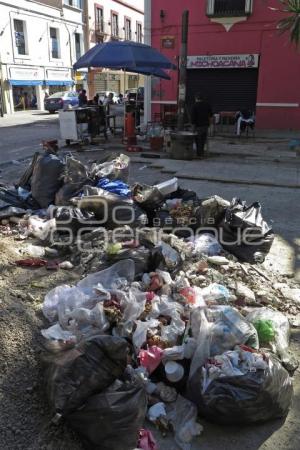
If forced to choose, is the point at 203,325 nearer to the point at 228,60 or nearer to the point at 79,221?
the point at 79,221

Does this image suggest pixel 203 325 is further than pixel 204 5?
No

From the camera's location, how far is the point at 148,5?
1555cm

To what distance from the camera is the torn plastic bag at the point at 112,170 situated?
5840mm

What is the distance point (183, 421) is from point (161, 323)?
67 cm

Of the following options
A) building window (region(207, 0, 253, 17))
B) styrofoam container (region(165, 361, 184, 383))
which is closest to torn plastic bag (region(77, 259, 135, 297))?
styrofoam container (region(165, 361, 184, 383))

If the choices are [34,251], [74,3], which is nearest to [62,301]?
[34,251]

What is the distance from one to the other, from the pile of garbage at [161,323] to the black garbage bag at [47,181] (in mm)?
643

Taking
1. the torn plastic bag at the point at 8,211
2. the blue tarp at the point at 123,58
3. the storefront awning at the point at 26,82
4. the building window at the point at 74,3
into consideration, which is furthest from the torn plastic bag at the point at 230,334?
the building window at the point at 74,3

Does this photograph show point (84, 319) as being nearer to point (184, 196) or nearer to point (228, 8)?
point (184, 196)

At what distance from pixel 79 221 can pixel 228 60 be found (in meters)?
12.3

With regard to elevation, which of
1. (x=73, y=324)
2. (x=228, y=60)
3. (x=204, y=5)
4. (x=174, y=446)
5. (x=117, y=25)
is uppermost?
(x=117, y=25)

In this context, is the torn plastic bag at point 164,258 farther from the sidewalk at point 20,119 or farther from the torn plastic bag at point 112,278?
the sidewalk at point 20,119

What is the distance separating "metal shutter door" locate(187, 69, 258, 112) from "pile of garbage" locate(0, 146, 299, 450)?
38.0 feet

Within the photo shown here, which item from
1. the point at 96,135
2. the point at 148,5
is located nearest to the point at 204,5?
the point at 148,5
